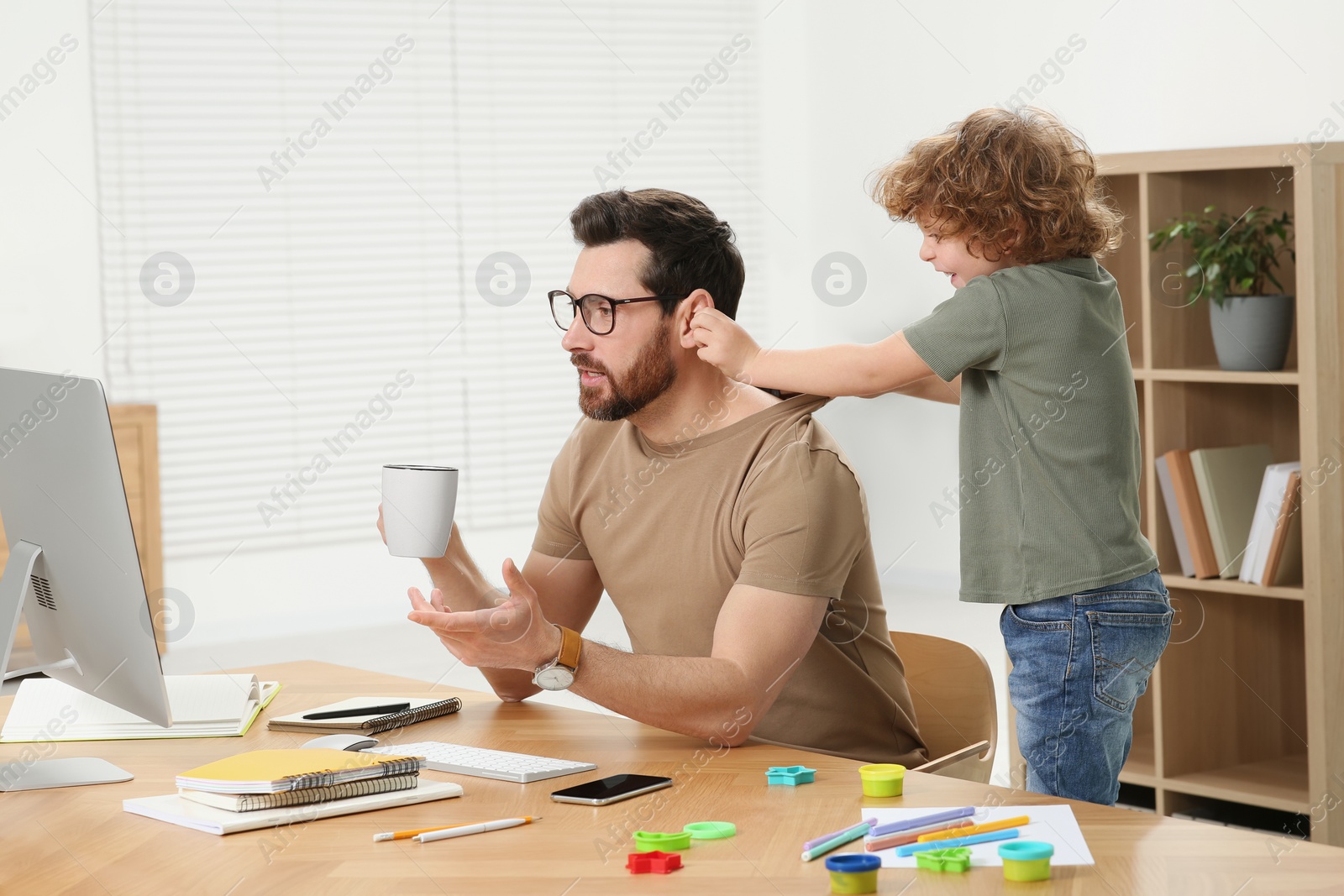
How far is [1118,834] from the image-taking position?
1299 millimetres

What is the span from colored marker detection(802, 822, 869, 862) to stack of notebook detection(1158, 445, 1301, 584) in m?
2.09

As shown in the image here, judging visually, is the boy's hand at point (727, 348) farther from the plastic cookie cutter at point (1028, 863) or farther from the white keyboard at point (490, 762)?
the plastic cookie cutter at point (1028, 863)

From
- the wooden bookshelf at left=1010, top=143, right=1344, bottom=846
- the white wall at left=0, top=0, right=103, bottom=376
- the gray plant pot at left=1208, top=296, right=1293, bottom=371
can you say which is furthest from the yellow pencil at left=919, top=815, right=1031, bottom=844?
the white wall at left=0, top=0, right=103, bottom=376

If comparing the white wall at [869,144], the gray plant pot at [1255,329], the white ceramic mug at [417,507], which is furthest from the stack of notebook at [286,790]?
the white wall at [869,144]

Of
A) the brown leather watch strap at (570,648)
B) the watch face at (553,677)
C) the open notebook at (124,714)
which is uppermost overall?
the brown leather watch strap at (570,648)

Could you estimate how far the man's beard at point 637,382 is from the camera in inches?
79.7

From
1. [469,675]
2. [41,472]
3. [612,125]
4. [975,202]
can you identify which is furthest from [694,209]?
[612,125]

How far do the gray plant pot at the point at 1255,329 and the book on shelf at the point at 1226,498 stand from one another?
0.71ft

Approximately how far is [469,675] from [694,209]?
3.22 meters

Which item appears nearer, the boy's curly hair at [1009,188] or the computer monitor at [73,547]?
the computer monitor at [73,547]

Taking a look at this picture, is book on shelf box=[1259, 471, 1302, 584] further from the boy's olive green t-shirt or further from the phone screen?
the phone screen

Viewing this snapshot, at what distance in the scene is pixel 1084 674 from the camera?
1.97 metres

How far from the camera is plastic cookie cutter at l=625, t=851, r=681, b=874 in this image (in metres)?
1.25

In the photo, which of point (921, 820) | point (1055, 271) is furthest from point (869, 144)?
point (921, 820)
